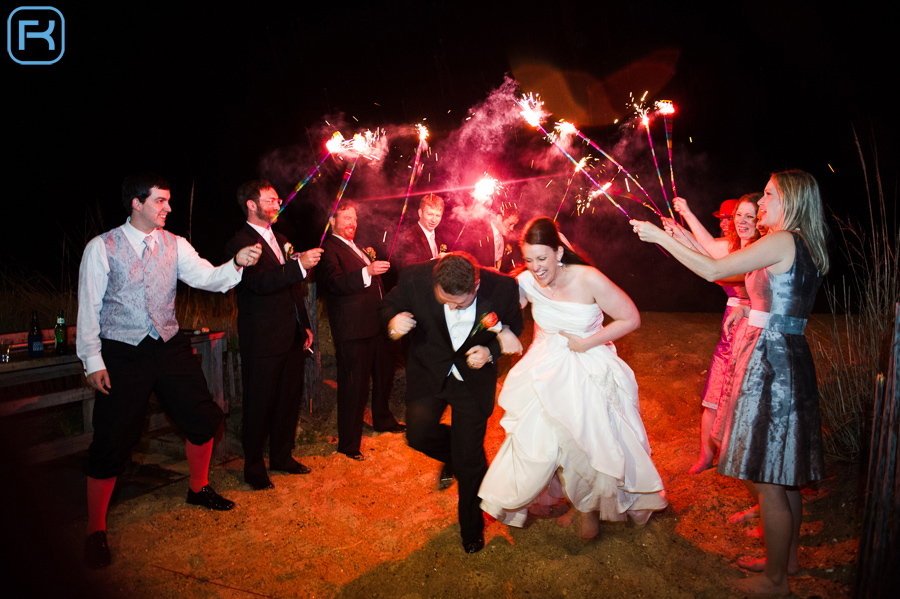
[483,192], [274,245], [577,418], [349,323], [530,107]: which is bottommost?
[577,418]

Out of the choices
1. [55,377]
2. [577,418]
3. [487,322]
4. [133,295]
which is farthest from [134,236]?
[577,418]

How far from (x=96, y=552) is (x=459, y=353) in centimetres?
261

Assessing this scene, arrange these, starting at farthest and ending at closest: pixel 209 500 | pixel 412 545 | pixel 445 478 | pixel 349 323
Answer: pixel 349 323 < pixel 445 478 < pixel 209 500 < pixel 412 545

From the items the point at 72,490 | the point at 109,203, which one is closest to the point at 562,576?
the point at 72,490

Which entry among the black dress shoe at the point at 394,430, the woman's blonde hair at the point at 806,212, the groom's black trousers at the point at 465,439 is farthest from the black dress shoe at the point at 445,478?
the woman's blonde hair at the point at 806,212

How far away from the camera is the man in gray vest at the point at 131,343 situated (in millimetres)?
3189

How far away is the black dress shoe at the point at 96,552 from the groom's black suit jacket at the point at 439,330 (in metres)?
2.13

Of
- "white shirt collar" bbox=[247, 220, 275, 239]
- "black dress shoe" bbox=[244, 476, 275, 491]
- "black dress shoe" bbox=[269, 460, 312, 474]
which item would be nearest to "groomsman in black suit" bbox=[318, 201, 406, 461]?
"black dress shoe" bbox=[269, 460, 312, 474]

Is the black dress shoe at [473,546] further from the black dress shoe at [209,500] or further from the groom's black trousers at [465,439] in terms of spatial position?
the black dress shoe at [209,500]

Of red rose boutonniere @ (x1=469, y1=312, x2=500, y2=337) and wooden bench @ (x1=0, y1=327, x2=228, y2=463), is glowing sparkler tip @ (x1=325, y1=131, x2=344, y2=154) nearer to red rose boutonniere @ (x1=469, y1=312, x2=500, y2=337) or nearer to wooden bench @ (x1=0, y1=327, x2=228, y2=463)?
wooden bench @ (x1=0, y1=327, x2=228, y2=463)

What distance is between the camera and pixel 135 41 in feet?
38.9

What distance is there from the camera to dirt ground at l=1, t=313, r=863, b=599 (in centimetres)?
295

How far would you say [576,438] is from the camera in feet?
10.3

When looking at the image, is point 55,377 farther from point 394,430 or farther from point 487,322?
point 487,322
